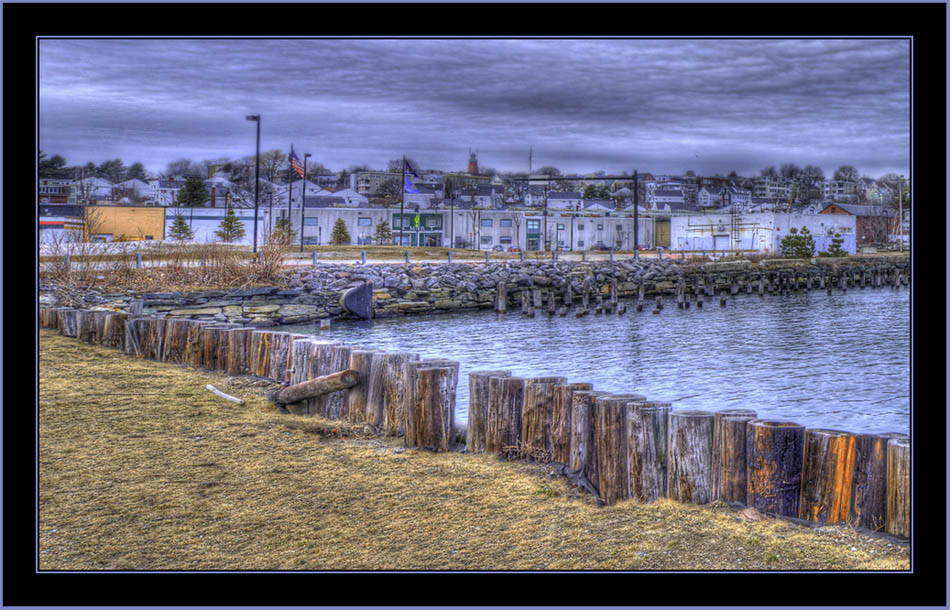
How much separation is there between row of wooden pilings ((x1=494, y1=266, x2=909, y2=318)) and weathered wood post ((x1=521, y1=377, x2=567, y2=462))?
1124 inches

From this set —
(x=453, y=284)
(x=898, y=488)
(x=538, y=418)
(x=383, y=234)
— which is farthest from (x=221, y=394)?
(x=383, y=234)

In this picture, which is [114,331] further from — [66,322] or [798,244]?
[798,244]

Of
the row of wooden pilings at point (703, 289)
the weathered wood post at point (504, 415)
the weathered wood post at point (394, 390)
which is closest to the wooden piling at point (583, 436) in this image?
the weathered wood post at point (504, 415)

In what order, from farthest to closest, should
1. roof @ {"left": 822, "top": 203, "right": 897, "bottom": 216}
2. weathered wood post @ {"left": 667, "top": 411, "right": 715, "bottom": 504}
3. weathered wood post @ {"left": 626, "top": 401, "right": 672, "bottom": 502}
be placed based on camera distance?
roof @ {"left": 822, "top": 203, "right": 897, "bottom": 216} < weathered wood post @ {"left": 626, "top": 401, "right": 672, "bottom": 502} < weathered wood post @ {"left": 667, "top": 411, "right": 715, "bottom": 504}

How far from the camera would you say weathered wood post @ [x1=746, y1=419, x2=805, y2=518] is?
5.66 metres

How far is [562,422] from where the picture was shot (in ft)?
22.8

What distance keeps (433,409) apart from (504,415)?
0.77 meters

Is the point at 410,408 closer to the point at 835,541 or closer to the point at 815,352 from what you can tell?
the point at 835,541

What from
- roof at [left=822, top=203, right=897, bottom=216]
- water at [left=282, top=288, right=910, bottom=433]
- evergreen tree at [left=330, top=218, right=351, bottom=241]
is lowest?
water at [left=282, top=288, right=910, bottom=433]

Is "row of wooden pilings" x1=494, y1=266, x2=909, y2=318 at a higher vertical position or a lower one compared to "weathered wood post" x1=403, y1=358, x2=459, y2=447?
higher

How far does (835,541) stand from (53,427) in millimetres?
6778

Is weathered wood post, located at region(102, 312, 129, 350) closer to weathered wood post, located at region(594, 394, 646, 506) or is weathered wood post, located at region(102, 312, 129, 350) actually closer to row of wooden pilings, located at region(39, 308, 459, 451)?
Answer: row of wooden pilings, located at region(39, 308, 459, 451)

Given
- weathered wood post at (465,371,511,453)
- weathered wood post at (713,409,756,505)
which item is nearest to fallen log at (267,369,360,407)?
weathered wood post at (465,371,511,453)
